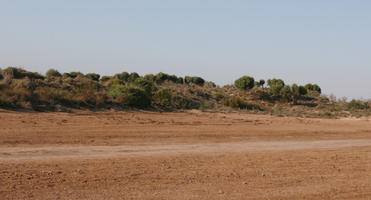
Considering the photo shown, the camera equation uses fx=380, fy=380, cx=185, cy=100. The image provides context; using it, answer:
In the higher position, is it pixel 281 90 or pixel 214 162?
pixel 281 90

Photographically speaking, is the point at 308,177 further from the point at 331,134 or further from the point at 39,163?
the point at 331,134

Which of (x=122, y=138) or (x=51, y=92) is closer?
(x=122, y=138)

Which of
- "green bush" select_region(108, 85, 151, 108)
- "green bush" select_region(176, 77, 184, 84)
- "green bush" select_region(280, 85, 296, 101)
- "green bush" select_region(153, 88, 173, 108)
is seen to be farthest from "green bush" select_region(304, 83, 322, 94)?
"green bush" select_region(108, 85, 151, 108)

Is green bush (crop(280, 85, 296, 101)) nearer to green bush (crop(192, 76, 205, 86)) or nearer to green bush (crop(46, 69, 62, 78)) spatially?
green bush (crop(192, 76, 205, 86))

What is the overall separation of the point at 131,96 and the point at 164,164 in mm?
18657

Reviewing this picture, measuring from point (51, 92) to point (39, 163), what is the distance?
54.6ft

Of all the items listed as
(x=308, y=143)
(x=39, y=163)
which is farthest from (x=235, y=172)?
(x=308, y=143)

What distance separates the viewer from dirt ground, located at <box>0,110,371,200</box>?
314 inches

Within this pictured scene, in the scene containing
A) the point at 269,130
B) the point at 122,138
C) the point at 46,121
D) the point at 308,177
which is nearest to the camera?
the point at 308,177

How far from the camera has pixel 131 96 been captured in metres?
28.9

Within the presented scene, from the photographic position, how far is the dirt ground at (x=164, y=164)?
7965 millimetres

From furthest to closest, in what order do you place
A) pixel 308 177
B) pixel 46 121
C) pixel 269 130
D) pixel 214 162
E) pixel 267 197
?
pixel 269 130 → pixel 46 121 → pixel 214 162 → pixel 308 177 → pixel 267 197

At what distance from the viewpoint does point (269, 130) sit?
879 inches

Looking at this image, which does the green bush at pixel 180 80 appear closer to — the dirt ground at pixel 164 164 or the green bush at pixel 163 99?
the green bush at pixel 163 99
